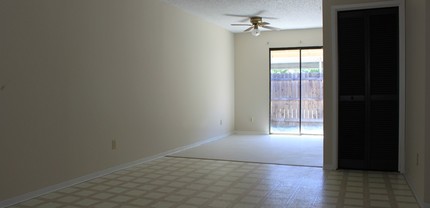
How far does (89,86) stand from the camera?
Answer: 4.25m

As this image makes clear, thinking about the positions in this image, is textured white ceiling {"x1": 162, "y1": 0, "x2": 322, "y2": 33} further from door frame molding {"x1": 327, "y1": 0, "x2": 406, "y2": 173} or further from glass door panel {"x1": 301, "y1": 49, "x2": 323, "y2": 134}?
door frame molding {"x1": 327, "y1": 0, "x2": 406, "y2": 173}

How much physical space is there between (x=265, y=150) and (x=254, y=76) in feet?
10.4

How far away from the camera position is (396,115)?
443cm

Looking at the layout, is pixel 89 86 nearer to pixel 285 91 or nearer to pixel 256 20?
pixel 256 20

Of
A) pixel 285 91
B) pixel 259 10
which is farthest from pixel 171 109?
pixel 285 91

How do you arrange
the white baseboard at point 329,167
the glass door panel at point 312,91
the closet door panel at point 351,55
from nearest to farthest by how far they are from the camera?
the closet door panel at point 351,55
the white baseboard at point 329,167
the glass door panel at point 312,91

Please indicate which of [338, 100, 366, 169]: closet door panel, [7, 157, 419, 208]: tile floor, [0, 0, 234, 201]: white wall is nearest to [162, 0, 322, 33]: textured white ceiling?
[0, 0, 234, 201]: white wall

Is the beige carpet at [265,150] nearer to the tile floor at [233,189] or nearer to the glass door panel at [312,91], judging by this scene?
the tile floor at [233,189]

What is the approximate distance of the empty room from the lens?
3.32m

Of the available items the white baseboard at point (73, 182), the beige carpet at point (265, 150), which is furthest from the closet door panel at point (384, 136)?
the white baseboard at point (73, 182)

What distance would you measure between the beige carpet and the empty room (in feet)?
0.36

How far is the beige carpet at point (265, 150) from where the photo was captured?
5457mm

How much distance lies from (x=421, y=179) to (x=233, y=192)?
5.52 ft

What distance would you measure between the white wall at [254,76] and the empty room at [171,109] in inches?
75.7
